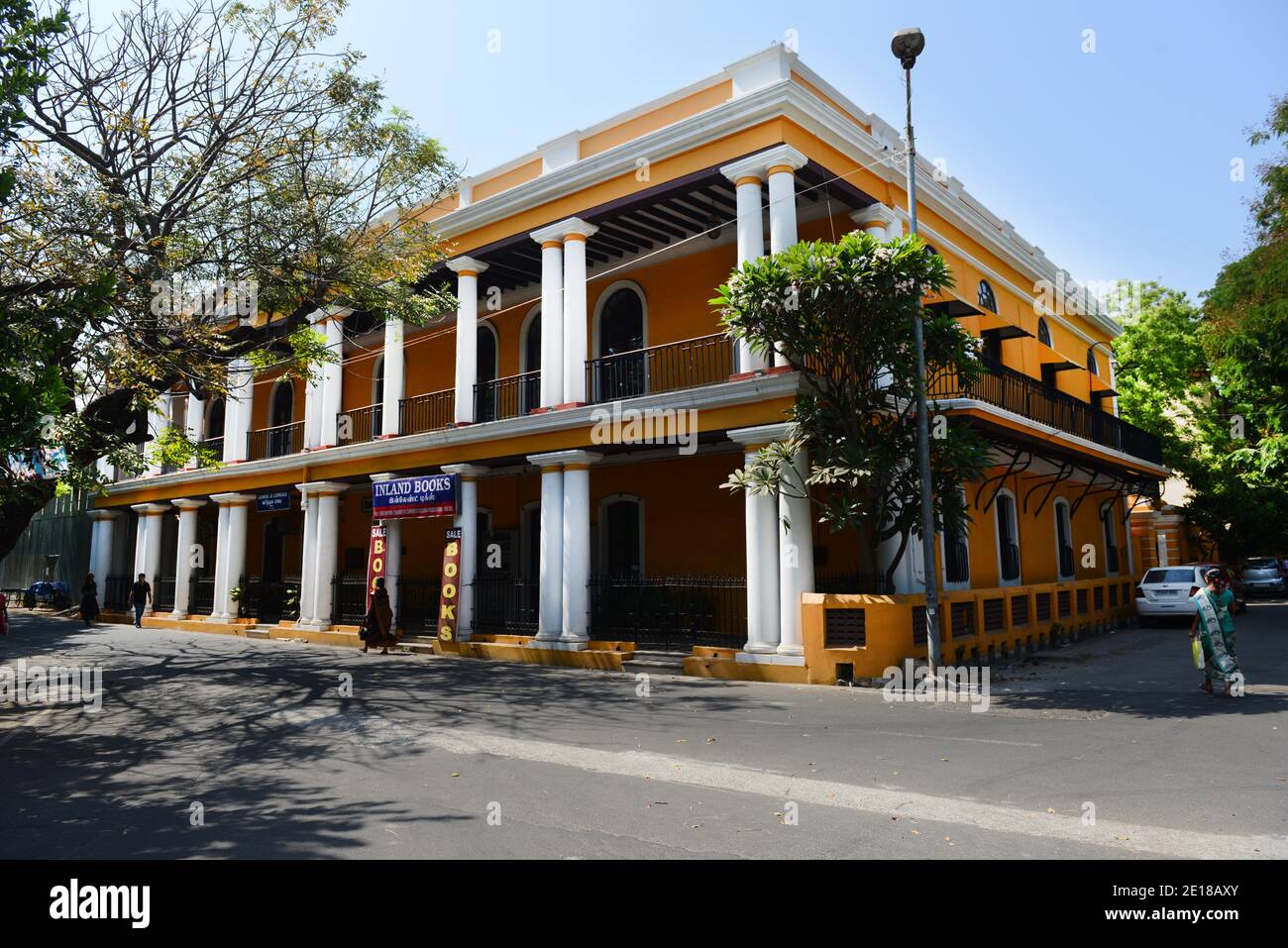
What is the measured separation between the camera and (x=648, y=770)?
22.4 ft

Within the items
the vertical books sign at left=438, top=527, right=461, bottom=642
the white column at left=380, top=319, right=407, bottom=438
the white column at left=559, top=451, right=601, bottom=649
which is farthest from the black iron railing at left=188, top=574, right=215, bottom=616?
the white column at left=559, top=451, right=601, bottom=649

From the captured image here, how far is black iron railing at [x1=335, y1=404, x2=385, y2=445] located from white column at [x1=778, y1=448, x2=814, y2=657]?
11.8m

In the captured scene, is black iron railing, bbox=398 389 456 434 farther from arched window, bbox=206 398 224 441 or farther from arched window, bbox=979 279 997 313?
arched window, bbox=979 279 997 313

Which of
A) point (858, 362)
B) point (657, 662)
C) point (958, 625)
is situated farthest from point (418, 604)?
point (858, 362)

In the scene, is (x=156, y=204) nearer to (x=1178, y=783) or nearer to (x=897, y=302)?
(x=897, y=302)

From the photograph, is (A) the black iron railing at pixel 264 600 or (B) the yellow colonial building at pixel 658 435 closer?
(B) the yellow colonial building at pixel 658 435

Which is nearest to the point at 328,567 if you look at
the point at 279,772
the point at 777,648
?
the point at 777,648

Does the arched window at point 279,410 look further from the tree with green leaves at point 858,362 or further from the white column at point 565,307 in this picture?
the tree with green leaves at point 858,362

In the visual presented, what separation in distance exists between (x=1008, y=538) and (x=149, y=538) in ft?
78.7

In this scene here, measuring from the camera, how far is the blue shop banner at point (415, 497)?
53.6 feet

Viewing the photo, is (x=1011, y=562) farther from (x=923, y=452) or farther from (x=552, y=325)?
(x=552, y=325)

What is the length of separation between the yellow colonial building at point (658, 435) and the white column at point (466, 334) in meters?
0.05

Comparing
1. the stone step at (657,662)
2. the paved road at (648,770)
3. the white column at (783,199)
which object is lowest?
the paved road at (648,770)

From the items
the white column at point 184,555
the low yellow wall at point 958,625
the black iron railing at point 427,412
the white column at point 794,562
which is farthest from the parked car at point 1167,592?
the white column at point 184,555
